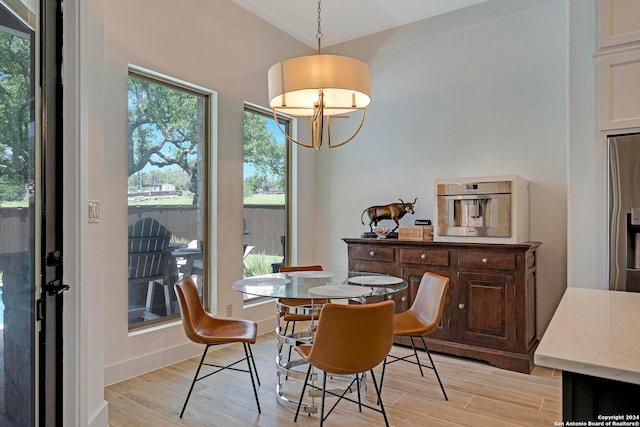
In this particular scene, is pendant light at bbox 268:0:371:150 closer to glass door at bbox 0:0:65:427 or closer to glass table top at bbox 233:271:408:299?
glass table top at bbox 233:271:408:299

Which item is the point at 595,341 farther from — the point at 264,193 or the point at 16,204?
the point at 264,193

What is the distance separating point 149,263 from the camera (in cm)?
333

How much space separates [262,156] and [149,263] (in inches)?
66.3

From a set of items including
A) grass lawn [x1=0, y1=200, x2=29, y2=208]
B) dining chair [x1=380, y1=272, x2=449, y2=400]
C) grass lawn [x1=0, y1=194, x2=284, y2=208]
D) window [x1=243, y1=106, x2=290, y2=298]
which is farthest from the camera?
window [x1=243, y1=106, x2=290, y2=298]

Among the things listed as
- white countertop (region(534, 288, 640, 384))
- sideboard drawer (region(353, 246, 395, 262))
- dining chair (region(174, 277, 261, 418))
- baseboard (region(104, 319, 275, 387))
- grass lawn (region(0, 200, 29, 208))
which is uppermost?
grass lawn (region(0, 200, 29, 208))

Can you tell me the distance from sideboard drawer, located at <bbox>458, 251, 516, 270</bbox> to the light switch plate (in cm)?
273

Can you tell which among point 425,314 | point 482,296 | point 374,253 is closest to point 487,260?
point 482,296

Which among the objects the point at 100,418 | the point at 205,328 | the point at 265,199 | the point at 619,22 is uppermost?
the point at 619,22

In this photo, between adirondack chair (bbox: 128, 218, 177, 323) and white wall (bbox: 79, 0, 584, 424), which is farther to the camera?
adirondack chair (bbox: 128, 218, 177, 323)

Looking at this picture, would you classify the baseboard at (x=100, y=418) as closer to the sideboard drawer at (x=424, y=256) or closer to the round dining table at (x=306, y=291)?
the round dining table at (x=306, y=291)

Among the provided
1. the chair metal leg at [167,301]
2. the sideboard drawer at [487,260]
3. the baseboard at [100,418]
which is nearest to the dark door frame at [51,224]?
the baseboard at [100,418]

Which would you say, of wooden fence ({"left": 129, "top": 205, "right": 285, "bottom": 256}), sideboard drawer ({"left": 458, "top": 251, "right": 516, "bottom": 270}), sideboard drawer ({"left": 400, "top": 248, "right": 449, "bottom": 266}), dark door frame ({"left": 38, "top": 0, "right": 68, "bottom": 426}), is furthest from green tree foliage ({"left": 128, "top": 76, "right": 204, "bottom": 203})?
sideboard drawer ({"left": 458, "top": 251, "right": 516, "bottom": 270})

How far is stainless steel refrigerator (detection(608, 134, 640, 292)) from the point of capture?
2.31 metres

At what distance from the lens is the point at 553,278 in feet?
11.6
